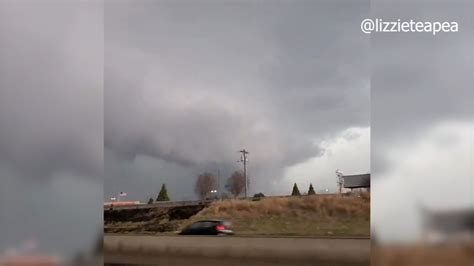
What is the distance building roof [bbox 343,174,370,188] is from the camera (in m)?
1.83

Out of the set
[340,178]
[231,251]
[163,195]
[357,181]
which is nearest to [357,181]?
[357,181]

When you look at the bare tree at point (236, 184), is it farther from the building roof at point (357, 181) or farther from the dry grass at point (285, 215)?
the building roof at point (357, 181)

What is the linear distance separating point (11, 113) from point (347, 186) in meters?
1.56

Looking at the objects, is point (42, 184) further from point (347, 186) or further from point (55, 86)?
point (347, 186)

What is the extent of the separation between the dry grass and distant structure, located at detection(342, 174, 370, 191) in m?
0.11

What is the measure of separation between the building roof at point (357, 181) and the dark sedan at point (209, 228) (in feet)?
2.11

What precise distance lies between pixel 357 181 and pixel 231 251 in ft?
2.38

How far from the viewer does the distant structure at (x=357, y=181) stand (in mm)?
1825

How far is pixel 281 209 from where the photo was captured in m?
2.25

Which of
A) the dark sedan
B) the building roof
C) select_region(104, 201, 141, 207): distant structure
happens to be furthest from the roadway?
the building roof

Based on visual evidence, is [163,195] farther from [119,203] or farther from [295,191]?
[295,191]

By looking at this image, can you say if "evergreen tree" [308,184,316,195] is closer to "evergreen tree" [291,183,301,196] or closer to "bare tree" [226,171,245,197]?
"evergreen tree" [291,183,301,196]

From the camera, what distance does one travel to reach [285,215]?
234 cm

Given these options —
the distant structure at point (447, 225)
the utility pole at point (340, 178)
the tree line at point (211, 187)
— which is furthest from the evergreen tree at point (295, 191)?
the distant structure at point (447, 225)
